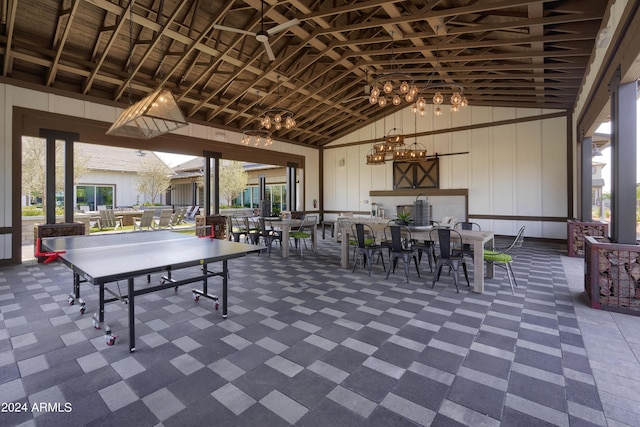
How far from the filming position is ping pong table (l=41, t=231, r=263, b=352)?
7.68ft

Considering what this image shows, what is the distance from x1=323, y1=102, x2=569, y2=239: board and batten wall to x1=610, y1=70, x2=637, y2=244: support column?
5854mm

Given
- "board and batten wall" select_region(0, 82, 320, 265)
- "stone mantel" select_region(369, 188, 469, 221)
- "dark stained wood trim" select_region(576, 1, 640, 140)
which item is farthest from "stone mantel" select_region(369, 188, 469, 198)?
"board and batten wall" select_region(0, 82, 320, 265)

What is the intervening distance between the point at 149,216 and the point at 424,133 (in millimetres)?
10225

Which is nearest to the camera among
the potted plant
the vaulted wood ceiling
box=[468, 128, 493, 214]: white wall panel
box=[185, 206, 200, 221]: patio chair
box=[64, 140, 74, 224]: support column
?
the vaulted wood ceiling

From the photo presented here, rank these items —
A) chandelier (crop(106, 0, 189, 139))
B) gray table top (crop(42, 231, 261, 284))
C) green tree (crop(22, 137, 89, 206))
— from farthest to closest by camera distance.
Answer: green tree (crop(22, 137, 89, 206)), chandelier (crop(106, 0, 189, 139)), gray table top (crop(42, 231, 261, 284))

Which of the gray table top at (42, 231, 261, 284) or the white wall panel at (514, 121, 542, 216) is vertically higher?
the white wall panel at (514, 121, 542, 216)

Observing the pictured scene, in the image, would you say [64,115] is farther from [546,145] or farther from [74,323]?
[546,145]

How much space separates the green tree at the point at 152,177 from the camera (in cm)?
1505

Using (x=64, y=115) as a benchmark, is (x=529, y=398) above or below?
below

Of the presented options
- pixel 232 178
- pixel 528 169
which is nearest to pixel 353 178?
pixel 528 169

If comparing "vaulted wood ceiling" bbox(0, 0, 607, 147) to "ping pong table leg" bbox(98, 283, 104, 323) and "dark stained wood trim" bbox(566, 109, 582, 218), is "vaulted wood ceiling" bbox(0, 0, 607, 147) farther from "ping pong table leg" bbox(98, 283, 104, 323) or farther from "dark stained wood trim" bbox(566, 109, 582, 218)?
"ping pong table leg" bbox(98, 283, 104, 323)

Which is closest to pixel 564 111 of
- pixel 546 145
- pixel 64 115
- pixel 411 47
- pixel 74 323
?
pixel 546 145

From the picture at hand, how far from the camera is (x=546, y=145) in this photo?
28.5ft

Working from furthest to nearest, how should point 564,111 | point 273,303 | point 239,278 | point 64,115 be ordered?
1. point 564,111
2. point 64,115
3. point 239,278
4. point 273,303
